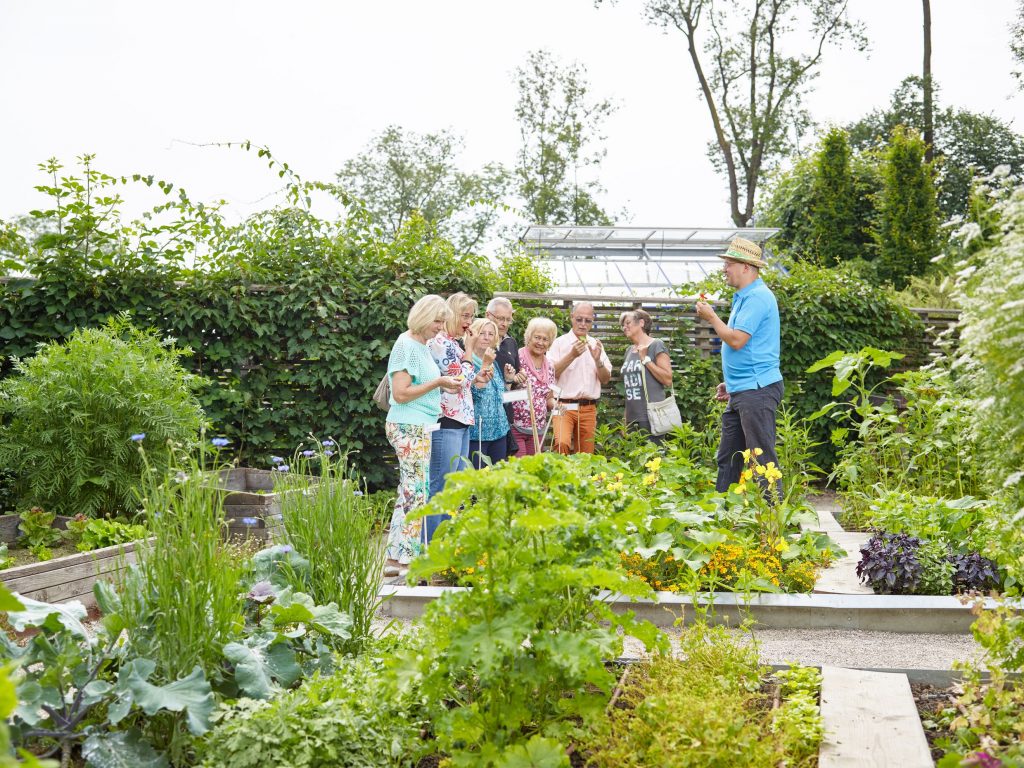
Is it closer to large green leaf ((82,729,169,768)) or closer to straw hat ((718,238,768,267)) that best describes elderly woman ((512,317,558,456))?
straw hat ((718,238,768,267))

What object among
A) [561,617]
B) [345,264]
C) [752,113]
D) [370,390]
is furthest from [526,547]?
[752,113]

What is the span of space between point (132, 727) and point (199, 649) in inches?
10.5

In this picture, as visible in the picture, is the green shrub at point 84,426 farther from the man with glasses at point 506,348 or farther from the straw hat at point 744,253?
the straw hat at point 744,253

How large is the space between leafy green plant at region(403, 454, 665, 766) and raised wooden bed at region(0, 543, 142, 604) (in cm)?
226

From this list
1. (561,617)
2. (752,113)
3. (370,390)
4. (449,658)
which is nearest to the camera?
(449,658)

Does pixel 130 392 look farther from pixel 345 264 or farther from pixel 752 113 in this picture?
pixel 752 113

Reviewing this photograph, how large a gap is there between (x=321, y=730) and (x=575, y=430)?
4991 millimetres

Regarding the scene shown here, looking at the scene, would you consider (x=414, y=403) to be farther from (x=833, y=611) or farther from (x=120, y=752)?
(x=120, y=752)

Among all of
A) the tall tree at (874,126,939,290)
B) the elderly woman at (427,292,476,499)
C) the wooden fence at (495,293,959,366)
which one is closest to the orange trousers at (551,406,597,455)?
the elderly woman at (427,292,476,499)

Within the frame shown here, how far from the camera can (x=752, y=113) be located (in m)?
22.0

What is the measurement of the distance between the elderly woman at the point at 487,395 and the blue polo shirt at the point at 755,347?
1557 mm

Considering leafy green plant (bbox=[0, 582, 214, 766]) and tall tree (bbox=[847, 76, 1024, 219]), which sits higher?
tall tree (bbox=[847, 76, 1024, 219])

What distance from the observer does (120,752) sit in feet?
7.59

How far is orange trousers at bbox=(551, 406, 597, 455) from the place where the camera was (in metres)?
6.95
